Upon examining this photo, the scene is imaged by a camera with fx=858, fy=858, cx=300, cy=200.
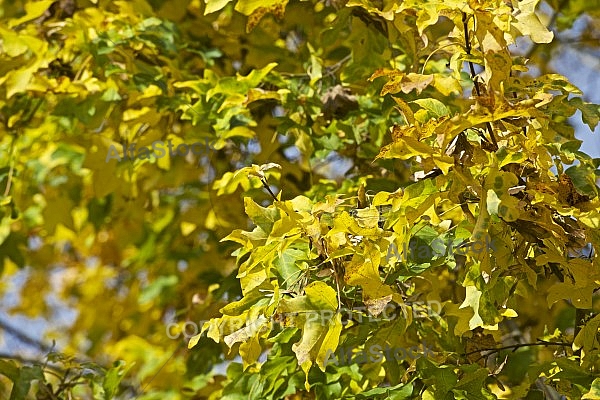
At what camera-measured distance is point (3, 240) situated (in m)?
2.40

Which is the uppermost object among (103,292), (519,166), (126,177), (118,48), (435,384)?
(519,166)

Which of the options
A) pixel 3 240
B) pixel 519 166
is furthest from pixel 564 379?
pixel 3 240

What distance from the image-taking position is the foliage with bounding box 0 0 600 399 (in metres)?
1.27

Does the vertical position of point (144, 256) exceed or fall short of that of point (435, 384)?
it falls short

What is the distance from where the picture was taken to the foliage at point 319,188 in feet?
4.17

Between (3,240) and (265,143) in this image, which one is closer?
(265,143)

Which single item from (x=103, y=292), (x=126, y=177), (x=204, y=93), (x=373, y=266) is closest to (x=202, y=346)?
(x=126, y=177)

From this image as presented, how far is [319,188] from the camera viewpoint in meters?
1.94

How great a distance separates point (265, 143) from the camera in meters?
2.15

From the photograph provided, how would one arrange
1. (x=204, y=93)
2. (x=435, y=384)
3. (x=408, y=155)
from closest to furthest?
(x=408, y=155), (x=435, y=384), (x=204, y=93)

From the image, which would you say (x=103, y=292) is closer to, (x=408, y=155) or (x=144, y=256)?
(x=144, y=256)

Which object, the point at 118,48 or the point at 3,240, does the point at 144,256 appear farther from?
the point at 118,48

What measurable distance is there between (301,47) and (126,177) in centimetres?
59

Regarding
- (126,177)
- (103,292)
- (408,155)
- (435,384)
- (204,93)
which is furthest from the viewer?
(103,292)
